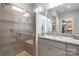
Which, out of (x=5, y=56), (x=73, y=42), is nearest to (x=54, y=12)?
(x=73, y=42)

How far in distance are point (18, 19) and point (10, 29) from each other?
20cm

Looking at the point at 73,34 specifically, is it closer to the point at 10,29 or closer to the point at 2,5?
the point at 10,29

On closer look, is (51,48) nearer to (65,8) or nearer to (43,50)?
(43,50)

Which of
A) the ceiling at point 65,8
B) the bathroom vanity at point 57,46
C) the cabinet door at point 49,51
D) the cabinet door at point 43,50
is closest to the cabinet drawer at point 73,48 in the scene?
the bathroom vanity at point 57,46

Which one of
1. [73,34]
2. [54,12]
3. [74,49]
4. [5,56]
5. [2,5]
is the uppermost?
[2,5]

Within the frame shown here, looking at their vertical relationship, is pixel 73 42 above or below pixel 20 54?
above

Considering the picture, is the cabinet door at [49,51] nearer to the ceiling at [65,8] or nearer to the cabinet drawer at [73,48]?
the cabinet drawer at [73,48]

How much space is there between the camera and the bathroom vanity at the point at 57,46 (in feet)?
3.98

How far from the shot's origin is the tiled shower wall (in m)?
1.36

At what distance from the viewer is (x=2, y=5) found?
1.35m

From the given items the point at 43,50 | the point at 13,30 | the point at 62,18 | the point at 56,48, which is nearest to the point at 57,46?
the point at 56,48

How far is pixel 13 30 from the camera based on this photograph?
1.38m

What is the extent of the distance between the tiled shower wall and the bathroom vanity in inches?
9.5

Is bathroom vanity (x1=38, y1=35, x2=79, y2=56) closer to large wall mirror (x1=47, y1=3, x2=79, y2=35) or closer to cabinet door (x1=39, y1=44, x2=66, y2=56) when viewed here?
cabinet door (x1=39, y1=44, x2=66, y2=56)
